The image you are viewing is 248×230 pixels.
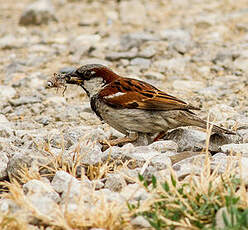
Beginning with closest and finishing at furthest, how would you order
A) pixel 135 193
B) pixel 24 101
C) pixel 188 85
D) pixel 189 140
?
1. pixel 135 193
2. pixel 189 140
3. pixel 24 101
4. pixel 188 85

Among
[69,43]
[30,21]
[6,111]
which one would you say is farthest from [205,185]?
[30,21]

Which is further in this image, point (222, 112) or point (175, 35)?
point (175, 35)

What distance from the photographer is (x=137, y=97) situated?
511 cm

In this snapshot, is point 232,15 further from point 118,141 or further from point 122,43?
point 118,141

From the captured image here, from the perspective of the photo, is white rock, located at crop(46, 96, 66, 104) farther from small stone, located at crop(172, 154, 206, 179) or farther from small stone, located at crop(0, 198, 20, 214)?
small stone, located at crop(0, 198, 20, 214)

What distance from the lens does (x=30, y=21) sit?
32.6ft

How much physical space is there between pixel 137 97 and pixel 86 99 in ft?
5.92

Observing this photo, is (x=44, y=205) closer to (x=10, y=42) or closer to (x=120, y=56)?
(x=120, y=56)

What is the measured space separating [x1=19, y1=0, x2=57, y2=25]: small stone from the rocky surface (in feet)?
0.06

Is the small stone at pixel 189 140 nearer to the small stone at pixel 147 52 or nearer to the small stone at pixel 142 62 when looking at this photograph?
the small stone at pixel 142 62

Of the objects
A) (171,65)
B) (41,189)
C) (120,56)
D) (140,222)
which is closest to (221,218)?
(140,222)

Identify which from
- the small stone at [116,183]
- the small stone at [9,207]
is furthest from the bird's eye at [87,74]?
the small stone at [9,207]

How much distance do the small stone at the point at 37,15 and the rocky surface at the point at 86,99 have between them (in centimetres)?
2

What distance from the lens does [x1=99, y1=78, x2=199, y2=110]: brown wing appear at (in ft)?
16.5
